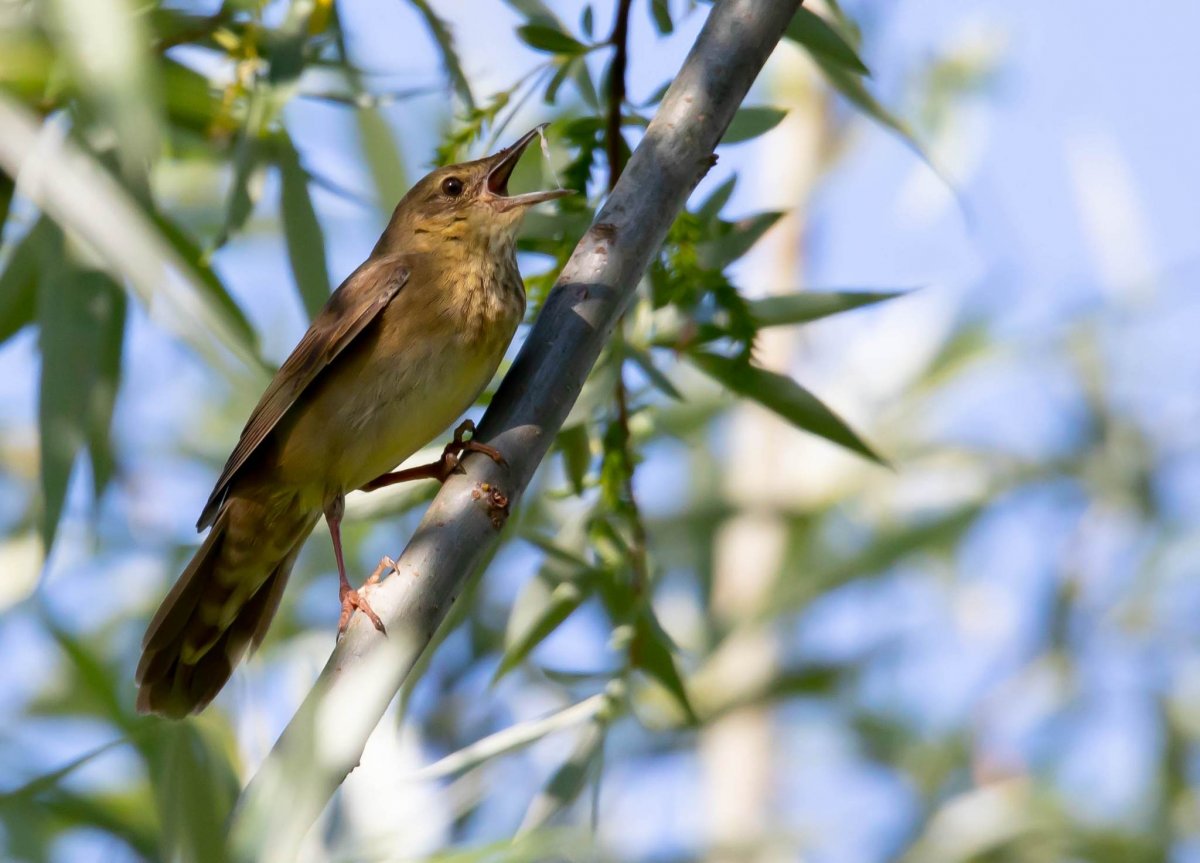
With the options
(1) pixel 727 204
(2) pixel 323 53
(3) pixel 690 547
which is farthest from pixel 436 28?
(3) pixel 690 547

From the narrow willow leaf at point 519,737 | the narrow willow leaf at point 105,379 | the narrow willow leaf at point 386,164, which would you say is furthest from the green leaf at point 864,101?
the narrow willow leaf at point 386,164

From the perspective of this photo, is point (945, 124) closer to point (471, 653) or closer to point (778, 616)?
point (778, 616)

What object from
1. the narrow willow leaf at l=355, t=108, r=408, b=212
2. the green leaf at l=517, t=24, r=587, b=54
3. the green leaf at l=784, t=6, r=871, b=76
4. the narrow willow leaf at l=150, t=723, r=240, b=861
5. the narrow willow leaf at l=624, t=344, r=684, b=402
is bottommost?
the narrow willow leaf at l=150, t=723, r=240, b=861

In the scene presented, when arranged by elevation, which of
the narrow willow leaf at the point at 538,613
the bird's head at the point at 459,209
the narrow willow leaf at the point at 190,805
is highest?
the bird's head at the point at 459,209

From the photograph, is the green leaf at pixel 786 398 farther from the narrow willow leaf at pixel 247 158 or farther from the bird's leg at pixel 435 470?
the narrow willow leaf at pixel 247 158

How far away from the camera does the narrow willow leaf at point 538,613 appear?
294cm

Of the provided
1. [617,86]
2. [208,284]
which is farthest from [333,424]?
[617,86]

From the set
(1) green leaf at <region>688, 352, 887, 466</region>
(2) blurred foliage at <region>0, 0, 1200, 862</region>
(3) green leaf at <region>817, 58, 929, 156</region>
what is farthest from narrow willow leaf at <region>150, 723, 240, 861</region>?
(3) green leaf at <region>817, 58, 929, 156</region>

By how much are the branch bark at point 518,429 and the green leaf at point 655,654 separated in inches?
28.2

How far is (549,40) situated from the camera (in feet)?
8.93

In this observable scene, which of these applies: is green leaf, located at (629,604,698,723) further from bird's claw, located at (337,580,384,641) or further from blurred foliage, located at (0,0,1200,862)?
bird's claw, located at (337,580,384,641)

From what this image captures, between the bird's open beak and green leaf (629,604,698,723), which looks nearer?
green leaf (629,604,698,723)

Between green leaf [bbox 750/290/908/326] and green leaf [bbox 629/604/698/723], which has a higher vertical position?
green leaf [bbox 750/290/908/326]

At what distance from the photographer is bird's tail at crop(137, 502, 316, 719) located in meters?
3.32
